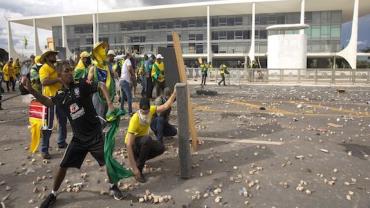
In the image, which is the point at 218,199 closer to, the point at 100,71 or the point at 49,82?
the point at 49,82

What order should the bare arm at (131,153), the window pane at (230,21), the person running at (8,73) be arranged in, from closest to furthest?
the bare arm at (131,153) → the person running at (8,73) → the window pane at (230,21)

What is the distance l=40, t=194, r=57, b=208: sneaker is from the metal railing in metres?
23.5

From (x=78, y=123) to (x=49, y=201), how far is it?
1043mm

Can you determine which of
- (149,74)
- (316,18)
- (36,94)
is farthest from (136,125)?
(316,18)

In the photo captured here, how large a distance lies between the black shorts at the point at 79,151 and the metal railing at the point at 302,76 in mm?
23274

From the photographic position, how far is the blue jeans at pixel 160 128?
21.3 ft

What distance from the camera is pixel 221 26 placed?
2484 inches

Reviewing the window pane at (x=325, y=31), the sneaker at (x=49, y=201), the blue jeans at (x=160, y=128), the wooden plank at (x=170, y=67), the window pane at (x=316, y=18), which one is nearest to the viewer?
the sneaker at (x=49, y=201)

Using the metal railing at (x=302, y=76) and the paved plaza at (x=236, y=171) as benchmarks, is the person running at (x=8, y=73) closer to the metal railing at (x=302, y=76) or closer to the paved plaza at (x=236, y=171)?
the paved plaza at (x=236, y=171)

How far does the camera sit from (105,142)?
15.1 ft

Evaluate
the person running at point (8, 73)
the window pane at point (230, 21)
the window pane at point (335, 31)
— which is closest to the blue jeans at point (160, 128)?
the person running at point (8, 73)

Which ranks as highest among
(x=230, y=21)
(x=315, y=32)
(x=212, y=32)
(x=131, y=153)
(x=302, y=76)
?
(x=230, y=21)

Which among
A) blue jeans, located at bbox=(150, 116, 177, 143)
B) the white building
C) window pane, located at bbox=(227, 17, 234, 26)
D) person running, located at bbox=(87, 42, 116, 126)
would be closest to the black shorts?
blue jeans, located at bbox=(150, 116, 177, 143)

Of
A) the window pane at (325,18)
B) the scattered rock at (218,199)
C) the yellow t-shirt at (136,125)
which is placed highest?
the window pane at (325,18)
